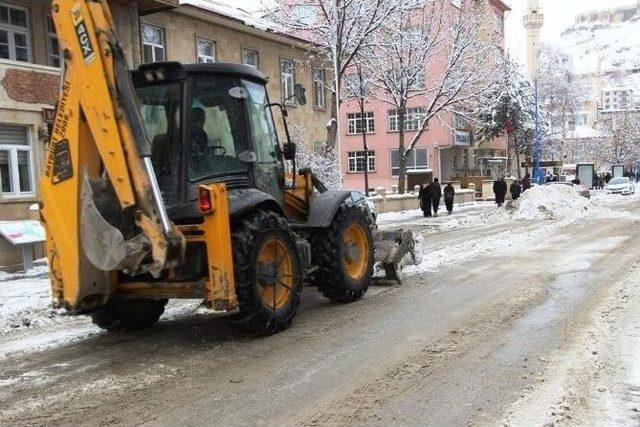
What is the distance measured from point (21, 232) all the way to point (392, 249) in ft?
24.3

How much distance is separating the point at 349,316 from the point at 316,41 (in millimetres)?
20045

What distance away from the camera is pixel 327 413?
171 inches

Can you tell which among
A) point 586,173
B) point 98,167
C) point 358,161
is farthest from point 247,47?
point 586,173

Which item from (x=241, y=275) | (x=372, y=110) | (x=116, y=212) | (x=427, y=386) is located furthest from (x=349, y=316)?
(x=372, y=110)

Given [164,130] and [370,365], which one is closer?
[370,365]

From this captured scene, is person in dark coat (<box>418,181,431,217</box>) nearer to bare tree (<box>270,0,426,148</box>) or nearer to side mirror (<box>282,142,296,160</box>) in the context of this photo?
bare tree (<box>270,0,426,148</box>)

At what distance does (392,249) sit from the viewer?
9.34 m

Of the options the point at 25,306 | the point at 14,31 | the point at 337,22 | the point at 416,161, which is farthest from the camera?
the point at 416,161

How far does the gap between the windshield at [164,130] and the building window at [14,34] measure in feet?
36.8

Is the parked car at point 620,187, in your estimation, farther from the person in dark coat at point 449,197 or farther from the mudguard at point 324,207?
the mudguard at point 324,207

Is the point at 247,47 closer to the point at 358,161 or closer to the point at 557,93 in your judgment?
the point at 358,161

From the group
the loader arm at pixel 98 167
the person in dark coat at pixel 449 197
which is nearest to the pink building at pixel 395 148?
the person in dark coat at pixel 449 197

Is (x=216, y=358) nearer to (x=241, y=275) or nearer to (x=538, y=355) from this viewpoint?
(x=241, y=275)

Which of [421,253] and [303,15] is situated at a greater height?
[303,15]
